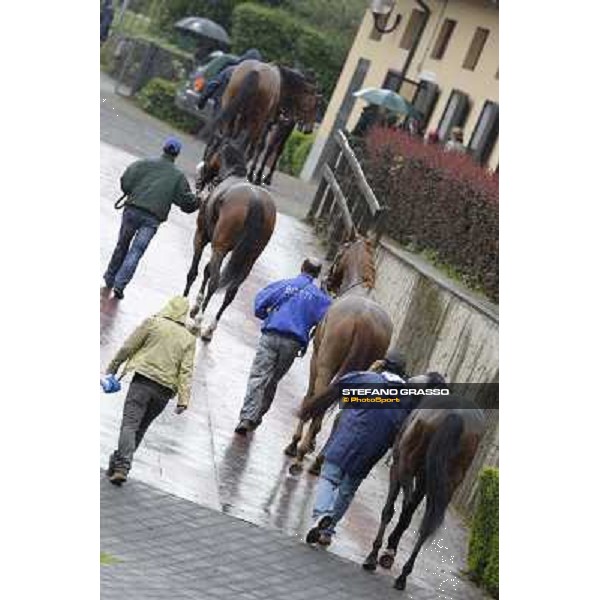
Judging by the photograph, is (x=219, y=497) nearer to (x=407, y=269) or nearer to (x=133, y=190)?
(x=133, y=190)

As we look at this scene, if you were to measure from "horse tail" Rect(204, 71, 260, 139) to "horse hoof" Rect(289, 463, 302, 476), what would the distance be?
2422mm

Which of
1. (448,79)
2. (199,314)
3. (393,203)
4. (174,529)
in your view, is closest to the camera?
(174,529)

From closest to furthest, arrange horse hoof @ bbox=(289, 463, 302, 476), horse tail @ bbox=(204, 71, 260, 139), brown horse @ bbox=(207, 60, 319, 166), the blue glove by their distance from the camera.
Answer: the blue glove → horse hoof @ bbox=(289, 463, 302, 476) → brown horse @ bbox=(207, 60, 319, 166) → horse tail @ bbox=(204, 71, 260, 139)

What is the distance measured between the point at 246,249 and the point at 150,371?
2.72 metres

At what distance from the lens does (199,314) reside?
55.5ft

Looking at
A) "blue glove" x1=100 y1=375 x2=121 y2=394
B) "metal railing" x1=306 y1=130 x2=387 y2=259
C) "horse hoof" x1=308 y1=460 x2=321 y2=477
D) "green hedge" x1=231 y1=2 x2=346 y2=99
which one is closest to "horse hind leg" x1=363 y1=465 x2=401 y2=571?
"horse hoof" x1=308 y1=460 x2=321 y2=477

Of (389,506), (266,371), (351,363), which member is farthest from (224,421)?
(389,506)

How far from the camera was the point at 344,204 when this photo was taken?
18.4 meters

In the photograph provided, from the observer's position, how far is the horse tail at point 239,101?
54.9ft

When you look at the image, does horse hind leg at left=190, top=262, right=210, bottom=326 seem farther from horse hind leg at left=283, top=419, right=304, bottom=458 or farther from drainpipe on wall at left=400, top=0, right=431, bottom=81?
drainpipe on wall at left=400, top=0, right=431, bottom=81

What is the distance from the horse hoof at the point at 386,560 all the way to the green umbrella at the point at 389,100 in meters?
2.67

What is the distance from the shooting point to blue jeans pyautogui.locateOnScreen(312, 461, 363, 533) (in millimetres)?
14758
